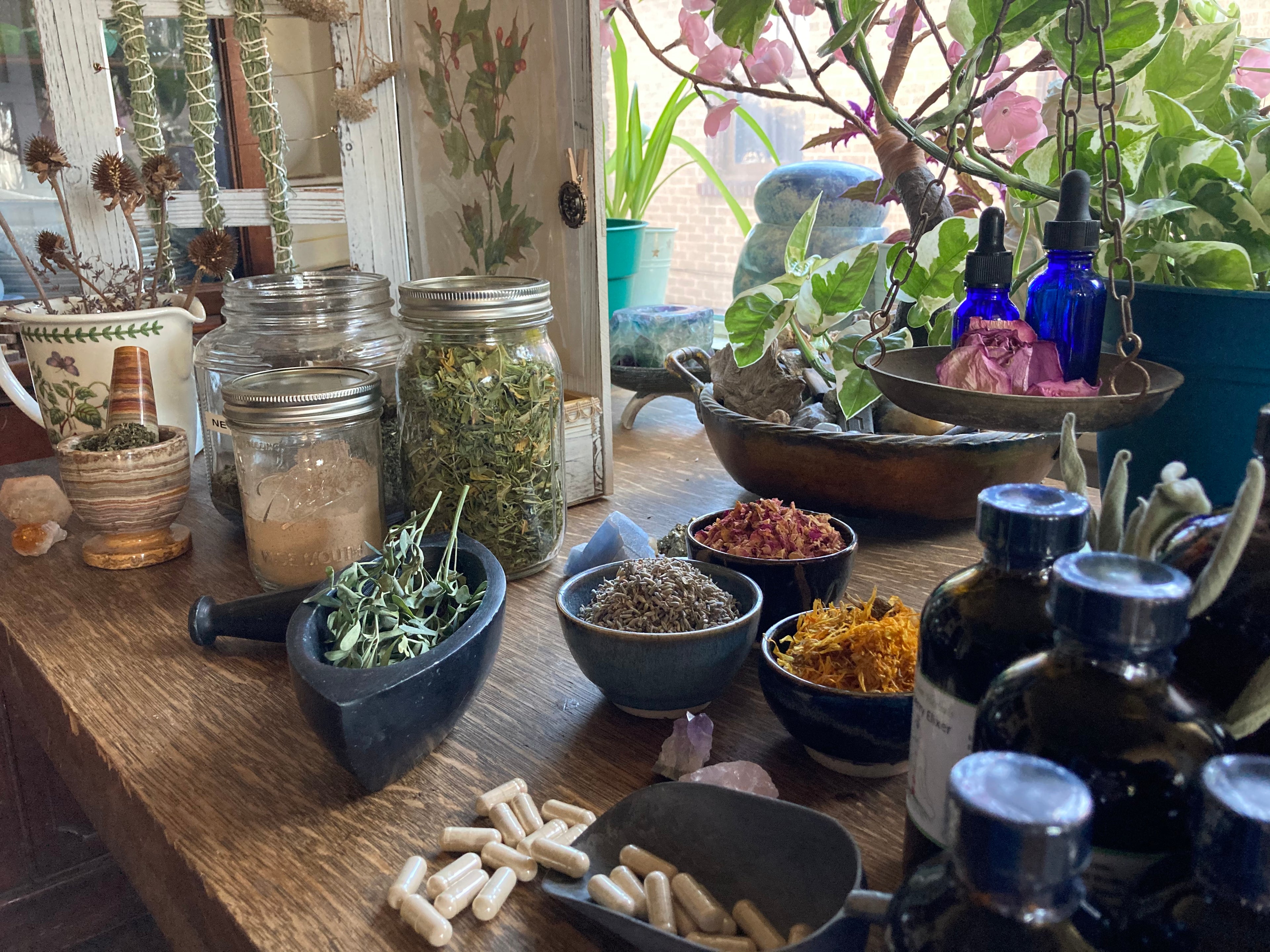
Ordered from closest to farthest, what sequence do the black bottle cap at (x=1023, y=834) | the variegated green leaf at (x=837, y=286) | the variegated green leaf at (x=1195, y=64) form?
the black bottle cap at (x=1023, y=834) < the variegated green leaf at (x=1195, y=64) < the variegated green leaf at (x=837, y=286)

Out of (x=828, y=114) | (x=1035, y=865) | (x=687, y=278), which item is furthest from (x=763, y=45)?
(x=687, y=278)

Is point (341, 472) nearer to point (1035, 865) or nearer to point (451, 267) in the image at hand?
point (451, 267)

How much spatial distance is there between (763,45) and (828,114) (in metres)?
2.94

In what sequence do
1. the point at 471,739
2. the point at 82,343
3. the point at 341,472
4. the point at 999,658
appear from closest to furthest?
the point at 999,658, the point at 471,739, the point at 341,472, the point at 82,343

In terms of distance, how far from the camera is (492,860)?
0.52 metres

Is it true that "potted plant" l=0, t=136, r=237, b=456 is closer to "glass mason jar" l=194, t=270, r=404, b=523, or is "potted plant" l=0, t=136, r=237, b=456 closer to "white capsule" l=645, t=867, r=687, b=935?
"glass mason jar" l=194, t=270, r=404, b=523

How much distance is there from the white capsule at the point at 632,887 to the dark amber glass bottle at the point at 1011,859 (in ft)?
0.67

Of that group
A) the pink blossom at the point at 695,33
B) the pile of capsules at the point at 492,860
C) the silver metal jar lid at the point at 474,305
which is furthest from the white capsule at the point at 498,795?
the pink blossom at the point at 695,33

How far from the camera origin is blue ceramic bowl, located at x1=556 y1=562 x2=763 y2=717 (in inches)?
23.8

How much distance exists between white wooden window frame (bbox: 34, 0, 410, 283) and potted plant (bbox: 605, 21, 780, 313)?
410 mm

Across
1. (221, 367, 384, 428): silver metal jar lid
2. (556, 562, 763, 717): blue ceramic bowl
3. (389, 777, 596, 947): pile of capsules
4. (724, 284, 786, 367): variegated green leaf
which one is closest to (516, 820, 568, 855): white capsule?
(389, 777, 596, 947): pile of capsules

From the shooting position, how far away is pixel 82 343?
1.01 meters

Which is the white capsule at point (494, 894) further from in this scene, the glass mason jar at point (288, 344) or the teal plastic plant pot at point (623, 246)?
the teal plastic plant pot at point (623, 246)

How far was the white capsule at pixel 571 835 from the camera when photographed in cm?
52
